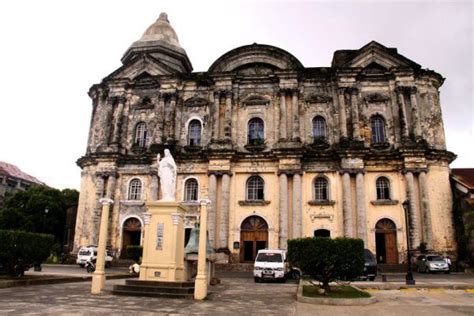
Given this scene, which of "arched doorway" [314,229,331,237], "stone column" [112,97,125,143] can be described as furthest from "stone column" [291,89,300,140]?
"stone column" [112,97,125,143]

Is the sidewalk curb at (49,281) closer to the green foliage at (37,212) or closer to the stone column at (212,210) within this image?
the stone column at (212,210)

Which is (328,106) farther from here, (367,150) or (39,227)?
(39,227)

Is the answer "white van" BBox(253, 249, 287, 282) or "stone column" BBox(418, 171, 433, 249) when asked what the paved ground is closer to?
"white van" BBox(253, 249, 287, 282)

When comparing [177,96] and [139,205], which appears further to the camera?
[177,96]

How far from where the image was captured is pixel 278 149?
27.0 meters

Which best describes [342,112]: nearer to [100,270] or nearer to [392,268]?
[392,268]

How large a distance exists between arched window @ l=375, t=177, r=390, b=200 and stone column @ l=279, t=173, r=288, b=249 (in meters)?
6.24

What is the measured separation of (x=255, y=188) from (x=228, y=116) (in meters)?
5.51

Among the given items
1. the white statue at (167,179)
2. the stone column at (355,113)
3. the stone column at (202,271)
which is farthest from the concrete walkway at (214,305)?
the stone column at (355,113)

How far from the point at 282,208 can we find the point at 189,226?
6533 mm

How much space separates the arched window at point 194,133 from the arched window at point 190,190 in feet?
9.45

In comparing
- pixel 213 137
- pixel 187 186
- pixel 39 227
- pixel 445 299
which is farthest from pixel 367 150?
pixel 39 227

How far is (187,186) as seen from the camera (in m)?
28.6

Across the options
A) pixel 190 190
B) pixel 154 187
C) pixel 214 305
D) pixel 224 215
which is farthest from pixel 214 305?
pixel 154 187
